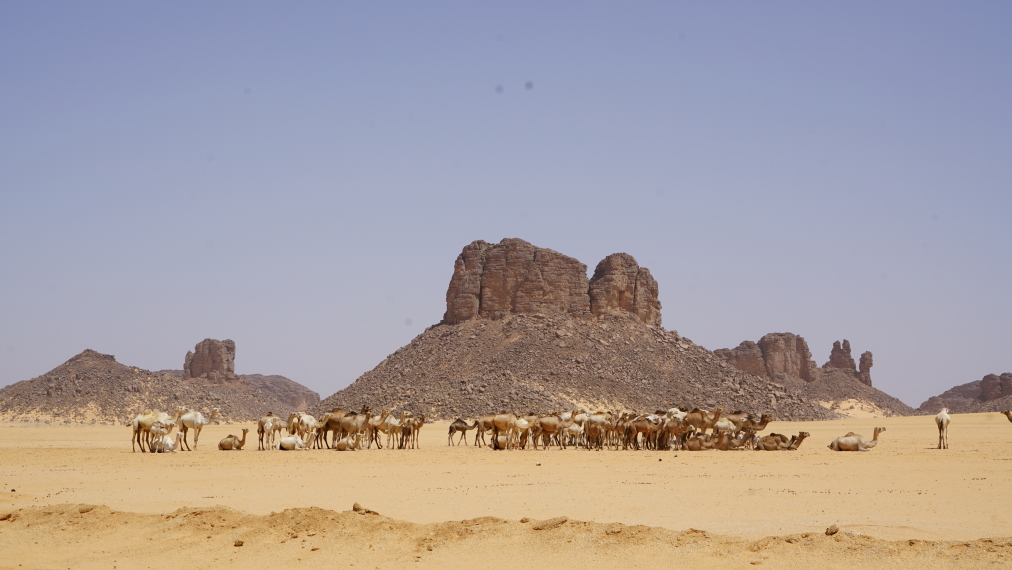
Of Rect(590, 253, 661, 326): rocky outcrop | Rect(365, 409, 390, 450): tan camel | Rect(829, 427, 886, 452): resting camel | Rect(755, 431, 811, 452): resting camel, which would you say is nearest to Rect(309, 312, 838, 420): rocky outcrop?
Rect(590, 253, 661, 326): rocky outcrop

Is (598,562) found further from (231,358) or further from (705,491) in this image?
(231,358)

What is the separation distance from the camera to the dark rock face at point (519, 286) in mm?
92000

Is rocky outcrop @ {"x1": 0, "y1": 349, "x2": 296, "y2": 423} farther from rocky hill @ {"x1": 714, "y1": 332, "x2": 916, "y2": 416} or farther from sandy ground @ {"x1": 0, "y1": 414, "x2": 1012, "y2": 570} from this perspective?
rocky hill @ {"x1": 714, "y1": 332, "x2": 916, "y2": 416}

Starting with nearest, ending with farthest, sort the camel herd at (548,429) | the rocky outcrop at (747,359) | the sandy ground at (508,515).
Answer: the sandy ground at (508,515)
the camel herd at (548,429)
the rocky outcrop at (747,359)

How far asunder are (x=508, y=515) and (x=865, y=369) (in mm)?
154413

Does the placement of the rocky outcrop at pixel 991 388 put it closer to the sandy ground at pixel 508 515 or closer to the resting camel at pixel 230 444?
the sandy ground at pixel 508 515

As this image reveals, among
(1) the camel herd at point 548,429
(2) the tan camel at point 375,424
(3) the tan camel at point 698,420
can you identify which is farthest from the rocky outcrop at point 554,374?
(3) the tan camel at point 698,420

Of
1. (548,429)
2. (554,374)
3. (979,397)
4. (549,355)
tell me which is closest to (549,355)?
(549,355)

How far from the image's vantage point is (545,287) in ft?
302

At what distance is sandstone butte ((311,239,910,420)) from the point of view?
71.6m

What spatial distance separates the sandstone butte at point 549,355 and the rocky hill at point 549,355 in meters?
0.13

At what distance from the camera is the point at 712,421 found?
118 ft

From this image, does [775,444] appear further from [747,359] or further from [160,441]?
[747,359]

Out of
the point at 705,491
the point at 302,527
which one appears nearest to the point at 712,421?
the point at 705,491
